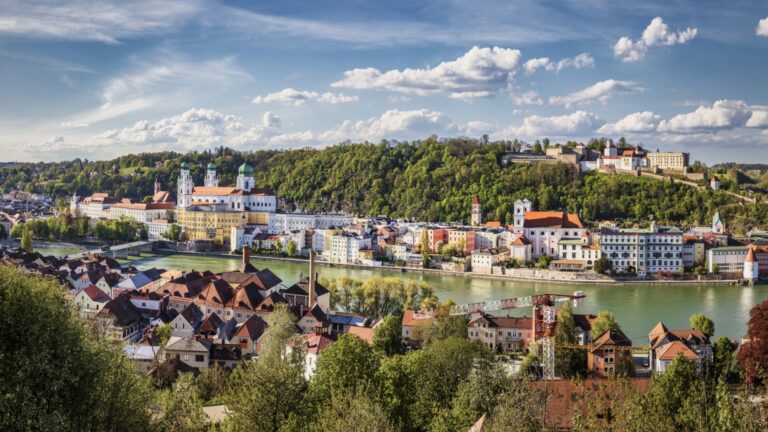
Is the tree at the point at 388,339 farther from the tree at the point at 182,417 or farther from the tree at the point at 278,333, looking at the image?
the tree at the point at 182,417

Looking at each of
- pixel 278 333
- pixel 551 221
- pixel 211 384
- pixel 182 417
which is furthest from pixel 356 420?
pixel 551 221

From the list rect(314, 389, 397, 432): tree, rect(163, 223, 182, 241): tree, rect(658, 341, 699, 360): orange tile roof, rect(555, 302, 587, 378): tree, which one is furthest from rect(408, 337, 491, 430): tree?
rect(163, 223, 182, 241): tree

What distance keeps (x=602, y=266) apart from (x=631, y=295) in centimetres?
259

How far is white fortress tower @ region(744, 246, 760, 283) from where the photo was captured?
17219 millimetres

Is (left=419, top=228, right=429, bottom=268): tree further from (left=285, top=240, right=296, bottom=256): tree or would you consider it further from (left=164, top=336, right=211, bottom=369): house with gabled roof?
(left=164, top=336, right=211, bottom=369): house with gabled roof

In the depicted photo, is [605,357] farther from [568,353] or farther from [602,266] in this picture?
[602,266]

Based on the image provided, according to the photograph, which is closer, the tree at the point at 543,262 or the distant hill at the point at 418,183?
the tree at the point at 543,262

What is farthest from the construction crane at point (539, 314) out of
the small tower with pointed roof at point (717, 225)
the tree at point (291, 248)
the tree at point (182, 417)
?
the small tower with pointed roof at point (717, 225)

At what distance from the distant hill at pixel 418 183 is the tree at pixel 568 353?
1582cm

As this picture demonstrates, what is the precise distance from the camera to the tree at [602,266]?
58.9ft

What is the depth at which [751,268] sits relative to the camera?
1727 cm

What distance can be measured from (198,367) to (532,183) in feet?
70.4

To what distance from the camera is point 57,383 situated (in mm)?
3049

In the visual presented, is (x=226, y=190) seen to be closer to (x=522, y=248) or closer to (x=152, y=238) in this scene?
(x=152, y=238)
